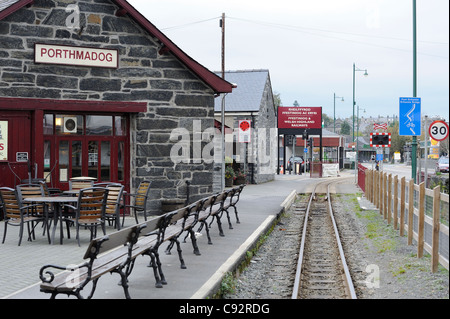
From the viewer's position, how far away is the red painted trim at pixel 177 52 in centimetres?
1427

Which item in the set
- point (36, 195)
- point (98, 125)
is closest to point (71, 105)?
point (98, 125)

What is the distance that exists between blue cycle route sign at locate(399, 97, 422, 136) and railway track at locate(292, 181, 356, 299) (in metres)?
3.47

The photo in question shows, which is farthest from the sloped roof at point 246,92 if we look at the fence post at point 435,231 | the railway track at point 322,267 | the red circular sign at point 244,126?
the fence post at point 435,231

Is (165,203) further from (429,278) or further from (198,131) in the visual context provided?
(429,278)

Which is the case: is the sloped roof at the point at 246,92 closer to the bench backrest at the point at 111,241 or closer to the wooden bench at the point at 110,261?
the wooden bench at the point at 110,261

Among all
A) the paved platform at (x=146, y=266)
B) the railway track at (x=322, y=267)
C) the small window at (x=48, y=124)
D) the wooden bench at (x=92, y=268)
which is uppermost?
the small window at (x=48, y=124)

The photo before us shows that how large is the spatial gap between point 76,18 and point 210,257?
748cm

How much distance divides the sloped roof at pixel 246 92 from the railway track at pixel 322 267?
16.9 metres

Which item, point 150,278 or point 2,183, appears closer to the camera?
point 150,278

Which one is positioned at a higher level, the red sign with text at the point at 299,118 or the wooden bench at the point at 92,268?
the red sign with text at the point at 299,118

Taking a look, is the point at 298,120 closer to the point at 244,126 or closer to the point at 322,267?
the point at 244,126

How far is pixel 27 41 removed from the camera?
1366cm

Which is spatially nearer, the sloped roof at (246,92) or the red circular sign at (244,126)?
the red circular sign at (244,126)
